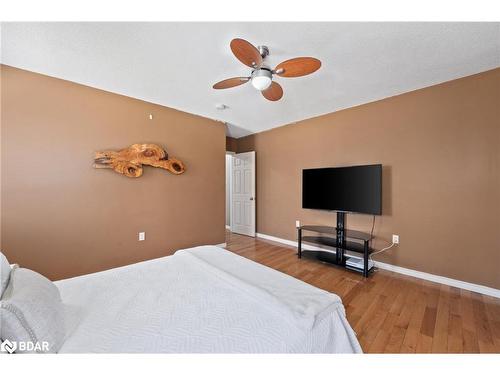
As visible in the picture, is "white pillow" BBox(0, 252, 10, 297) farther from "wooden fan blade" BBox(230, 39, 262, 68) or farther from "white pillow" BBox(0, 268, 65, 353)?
"wooden fan blade" BBox(230, 39, 262, 68)

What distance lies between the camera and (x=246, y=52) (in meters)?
1.54

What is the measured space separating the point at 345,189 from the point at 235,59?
2.25m

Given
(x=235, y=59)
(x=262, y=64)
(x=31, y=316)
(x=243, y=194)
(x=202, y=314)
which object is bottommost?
(x=202, y=314)

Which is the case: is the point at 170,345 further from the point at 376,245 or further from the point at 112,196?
the point at 376,245

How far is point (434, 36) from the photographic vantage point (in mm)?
1696

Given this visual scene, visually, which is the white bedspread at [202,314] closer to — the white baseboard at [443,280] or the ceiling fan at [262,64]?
the ceiling fan at [262,64]

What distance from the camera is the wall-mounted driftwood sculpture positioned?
2684mm

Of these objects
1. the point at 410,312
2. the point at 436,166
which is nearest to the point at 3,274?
A: the point at 410,312

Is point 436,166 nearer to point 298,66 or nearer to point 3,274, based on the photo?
point 298,66

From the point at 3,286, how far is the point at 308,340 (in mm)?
1377

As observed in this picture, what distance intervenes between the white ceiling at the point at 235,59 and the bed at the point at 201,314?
1.88 m
